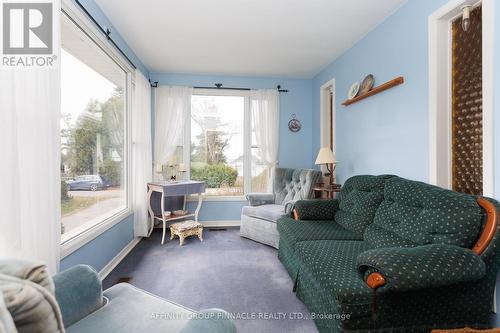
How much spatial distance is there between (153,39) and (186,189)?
1916 mm

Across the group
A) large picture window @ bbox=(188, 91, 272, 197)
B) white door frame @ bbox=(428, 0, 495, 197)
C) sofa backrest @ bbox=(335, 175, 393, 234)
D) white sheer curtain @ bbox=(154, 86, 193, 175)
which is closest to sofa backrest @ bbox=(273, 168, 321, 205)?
large picture window @ bbox=(188, 91, 272, 197)

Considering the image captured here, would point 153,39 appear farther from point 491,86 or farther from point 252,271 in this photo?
point 491,86

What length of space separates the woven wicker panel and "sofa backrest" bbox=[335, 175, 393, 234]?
1.76 feet

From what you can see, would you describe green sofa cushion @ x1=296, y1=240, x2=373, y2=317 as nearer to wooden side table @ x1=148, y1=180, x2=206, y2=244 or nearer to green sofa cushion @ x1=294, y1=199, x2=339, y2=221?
green sofa cushion @ x1=294, y1=199, x2=339, y2=221

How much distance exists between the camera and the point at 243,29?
273 cm

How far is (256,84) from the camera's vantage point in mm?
4348

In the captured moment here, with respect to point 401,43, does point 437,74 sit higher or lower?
lower

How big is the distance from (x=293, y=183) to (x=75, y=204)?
259cm

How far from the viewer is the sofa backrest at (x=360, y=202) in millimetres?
2240

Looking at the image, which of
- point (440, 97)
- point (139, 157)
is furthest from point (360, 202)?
point (139, 157)

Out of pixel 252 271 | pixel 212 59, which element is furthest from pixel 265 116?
pixel 252 271

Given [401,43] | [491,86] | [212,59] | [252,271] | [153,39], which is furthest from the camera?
[212,59]

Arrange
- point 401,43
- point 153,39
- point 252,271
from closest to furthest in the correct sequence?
point 401,43, point 252,271, point 153,39

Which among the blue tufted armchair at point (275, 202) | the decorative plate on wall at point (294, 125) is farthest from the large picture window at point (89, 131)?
the decorative plate on wall at point (294, 125)
